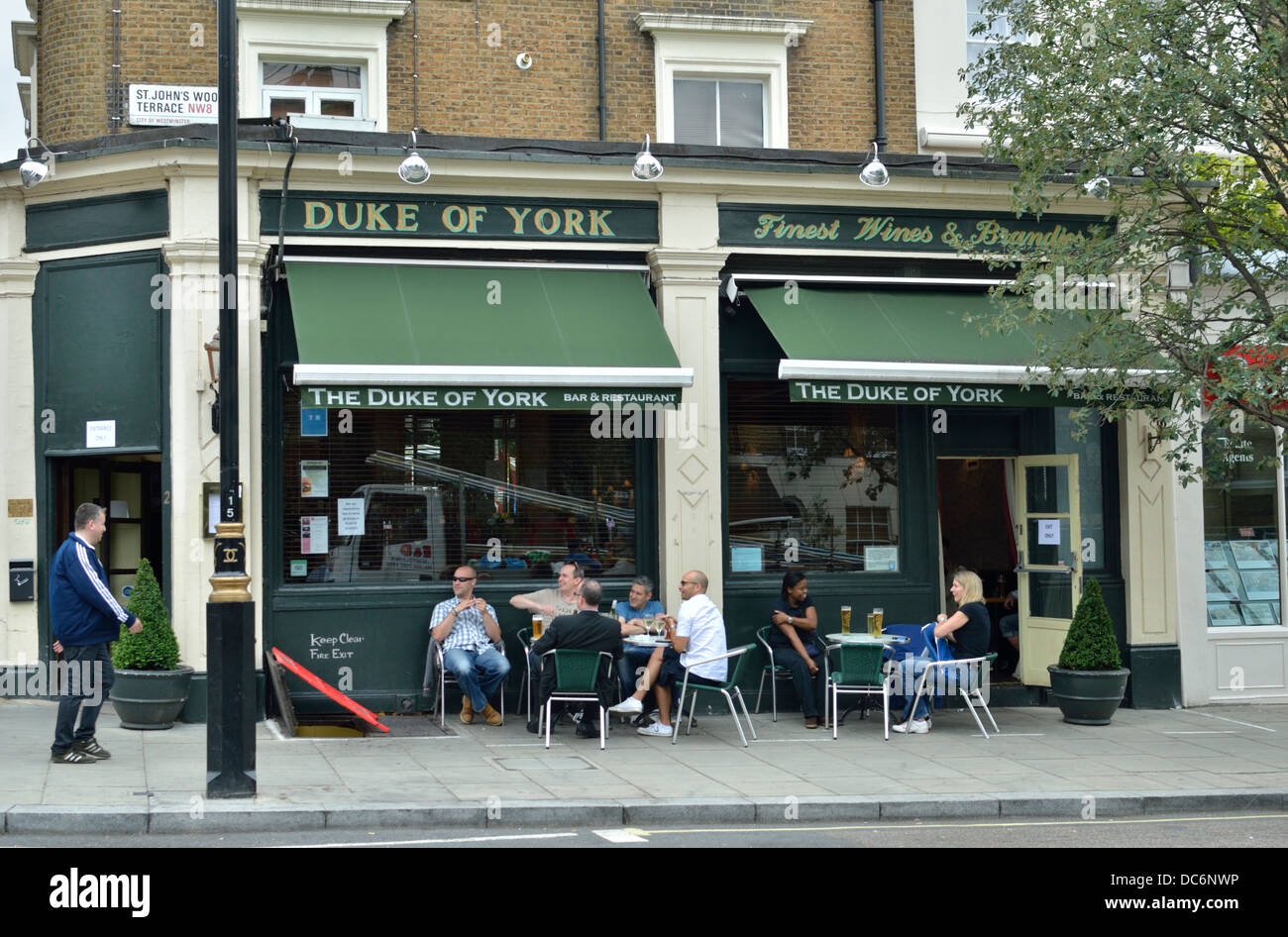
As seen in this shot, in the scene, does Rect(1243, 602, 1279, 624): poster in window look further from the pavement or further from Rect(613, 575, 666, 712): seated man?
Rect(613, 575, 666, 712): seated man

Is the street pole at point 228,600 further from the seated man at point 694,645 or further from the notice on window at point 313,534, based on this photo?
the seated man at point 694,645

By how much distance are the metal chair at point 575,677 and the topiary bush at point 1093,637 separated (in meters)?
4.55

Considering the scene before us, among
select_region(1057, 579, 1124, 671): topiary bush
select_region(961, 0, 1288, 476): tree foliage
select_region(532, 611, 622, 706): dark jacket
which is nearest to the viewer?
select_region(961, 0, 1288, 476): tree foliage

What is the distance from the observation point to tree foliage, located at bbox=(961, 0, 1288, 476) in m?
10.8

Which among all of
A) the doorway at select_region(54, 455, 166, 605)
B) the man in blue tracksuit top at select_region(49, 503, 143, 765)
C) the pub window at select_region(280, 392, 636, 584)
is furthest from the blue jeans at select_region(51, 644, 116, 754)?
the doorway at select_region(54, 455, 166, 605)

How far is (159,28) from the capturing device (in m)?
13.1

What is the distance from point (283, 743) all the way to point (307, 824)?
279 centimetres

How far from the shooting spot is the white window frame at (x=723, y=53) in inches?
551

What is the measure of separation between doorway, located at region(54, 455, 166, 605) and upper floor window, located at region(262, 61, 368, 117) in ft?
12.6

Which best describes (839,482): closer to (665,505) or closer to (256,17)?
(665,505)

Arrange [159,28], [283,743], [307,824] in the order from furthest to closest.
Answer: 1. [159,28]
2. [283,743]
3. [307,824]

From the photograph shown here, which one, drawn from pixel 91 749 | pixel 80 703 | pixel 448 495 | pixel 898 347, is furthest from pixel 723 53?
pixel 91 749

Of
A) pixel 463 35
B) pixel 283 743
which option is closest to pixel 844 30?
pixel 463 35

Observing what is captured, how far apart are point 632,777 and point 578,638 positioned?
1604 millimetres
